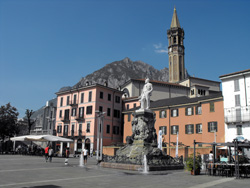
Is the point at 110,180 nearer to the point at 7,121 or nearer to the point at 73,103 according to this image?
the point at 7,121

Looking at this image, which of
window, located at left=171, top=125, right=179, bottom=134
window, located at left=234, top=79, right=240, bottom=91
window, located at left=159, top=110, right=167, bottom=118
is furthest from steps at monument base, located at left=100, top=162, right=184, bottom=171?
window, located at left=159, top=110, right=167, bottom=118

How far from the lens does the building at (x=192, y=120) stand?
1516 inches

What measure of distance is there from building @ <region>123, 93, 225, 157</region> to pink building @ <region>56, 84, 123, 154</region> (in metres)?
10.9

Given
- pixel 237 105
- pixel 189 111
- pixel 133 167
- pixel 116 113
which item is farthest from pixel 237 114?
pixel 116 113

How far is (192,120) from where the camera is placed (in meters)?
42.1

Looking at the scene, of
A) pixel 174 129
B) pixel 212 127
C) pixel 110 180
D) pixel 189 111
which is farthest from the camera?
pixel 174 129

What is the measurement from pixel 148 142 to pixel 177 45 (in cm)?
8436

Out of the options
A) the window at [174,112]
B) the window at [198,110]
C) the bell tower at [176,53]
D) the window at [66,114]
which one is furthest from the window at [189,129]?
the bell tower at [176,53]

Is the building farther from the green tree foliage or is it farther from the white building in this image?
the green tree foliage

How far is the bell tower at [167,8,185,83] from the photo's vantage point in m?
95.6

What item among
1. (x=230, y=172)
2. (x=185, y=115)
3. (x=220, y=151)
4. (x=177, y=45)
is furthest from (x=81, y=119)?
(x=177, y=45)

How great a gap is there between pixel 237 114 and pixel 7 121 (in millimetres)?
39288

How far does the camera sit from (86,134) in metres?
51.2

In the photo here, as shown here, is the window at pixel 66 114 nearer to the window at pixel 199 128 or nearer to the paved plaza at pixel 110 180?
the window at pixel 199 128
